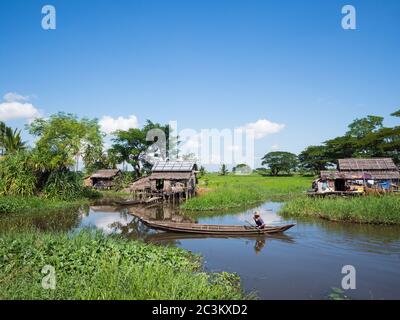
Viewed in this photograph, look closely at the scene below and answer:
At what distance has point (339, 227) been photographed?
1745 cm

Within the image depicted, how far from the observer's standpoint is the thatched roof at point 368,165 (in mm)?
30406

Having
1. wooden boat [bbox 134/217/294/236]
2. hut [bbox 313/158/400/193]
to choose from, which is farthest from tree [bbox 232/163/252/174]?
wooden boat [bbox 134/217/294/236]

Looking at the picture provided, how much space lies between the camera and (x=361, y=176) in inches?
1176

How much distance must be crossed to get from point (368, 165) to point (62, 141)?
33863mm

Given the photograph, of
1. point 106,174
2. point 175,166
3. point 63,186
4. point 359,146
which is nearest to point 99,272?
point 63,186

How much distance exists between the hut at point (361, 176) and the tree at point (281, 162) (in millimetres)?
32745

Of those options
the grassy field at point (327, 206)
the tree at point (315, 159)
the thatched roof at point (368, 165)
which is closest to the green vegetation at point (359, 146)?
the tree at point (315, 159)

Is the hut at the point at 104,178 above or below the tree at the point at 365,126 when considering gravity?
below

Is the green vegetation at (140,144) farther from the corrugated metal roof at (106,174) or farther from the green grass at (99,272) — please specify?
the green grass at (99,272)

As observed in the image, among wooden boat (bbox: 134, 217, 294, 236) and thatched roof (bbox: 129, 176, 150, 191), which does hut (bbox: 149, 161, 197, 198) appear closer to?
thatched roof (bbox: 129, 176, 150, 191)

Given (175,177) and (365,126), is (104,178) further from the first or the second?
(365,126)

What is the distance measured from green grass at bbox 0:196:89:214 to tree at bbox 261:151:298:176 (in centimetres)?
4850

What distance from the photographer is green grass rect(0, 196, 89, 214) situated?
2151 centimetres
